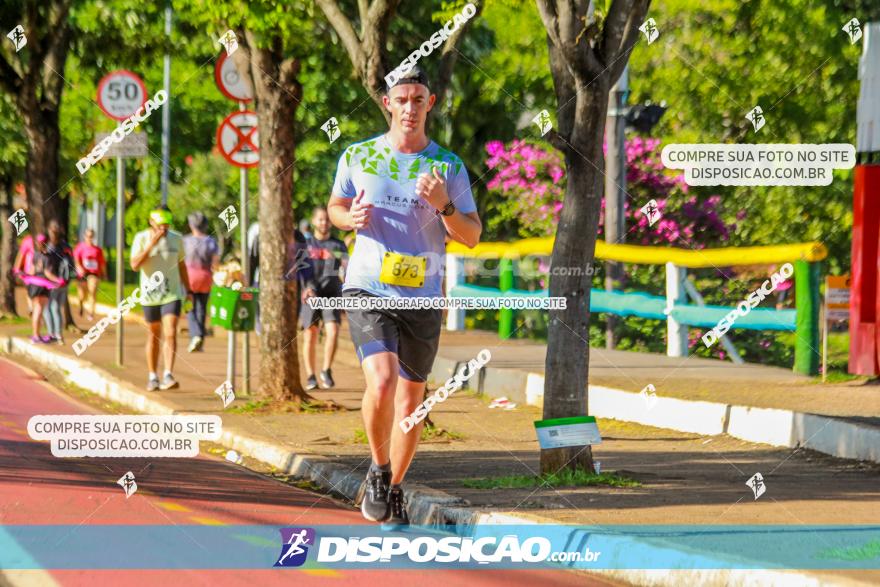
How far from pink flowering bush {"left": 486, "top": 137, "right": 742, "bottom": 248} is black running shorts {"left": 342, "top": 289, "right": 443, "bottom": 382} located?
1473 cm

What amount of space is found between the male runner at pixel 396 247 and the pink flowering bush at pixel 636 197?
1476 cm

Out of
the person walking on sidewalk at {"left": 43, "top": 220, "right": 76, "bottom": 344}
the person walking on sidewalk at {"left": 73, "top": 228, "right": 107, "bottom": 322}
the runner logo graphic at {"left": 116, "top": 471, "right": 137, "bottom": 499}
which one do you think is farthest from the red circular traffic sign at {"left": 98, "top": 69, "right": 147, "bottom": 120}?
the person walking on sidewalk at {"left": 73, "top": 228, "right": 107, "bottom": 322}

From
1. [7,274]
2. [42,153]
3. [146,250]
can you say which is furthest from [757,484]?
[7,274]

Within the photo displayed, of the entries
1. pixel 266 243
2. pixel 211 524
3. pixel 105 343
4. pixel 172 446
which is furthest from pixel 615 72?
pixel 105 343

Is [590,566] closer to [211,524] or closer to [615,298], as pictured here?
[211,524]

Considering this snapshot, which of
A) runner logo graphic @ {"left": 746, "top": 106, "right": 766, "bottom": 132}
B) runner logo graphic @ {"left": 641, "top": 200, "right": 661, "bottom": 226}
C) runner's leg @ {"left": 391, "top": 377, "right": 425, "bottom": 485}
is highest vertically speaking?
runner logo graphic @ {"left": 746, "top": 106, "right": 766, "bottom": 132}

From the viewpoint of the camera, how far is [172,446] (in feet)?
42.8

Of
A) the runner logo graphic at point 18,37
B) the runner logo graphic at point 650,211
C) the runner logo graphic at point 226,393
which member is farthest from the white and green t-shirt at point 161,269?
the runner logo graphic at point 18,37

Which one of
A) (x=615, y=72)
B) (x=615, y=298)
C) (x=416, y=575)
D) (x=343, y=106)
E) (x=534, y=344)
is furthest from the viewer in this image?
(x=343, y=106)

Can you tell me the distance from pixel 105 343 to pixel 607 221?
723 centimetres

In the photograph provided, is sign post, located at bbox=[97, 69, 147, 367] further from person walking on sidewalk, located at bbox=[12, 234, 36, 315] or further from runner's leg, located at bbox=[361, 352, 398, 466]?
runner's leg, located at bbox=[361, 352, 398, 466]

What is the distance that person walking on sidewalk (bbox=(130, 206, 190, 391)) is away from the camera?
16.8 metres

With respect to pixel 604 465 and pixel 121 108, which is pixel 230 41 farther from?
pixel 604 465

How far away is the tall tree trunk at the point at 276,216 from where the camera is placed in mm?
14938
